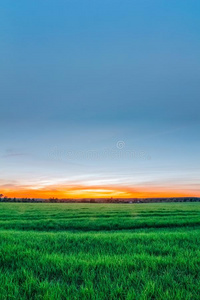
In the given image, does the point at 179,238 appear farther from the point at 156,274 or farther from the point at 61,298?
the point at 61,298

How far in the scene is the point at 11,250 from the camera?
569 cm

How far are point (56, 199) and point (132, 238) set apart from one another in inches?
5139

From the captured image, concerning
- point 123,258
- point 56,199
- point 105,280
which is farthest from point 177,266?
point 56,199

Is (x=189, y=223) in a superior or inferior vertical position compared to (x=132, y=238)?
inferior

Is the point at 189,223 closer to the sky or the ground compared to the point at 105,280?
closer to the ground

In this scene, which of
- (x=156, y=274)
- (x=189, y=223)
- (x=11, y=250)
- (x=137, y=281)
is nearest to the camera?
(x=137, y=281)

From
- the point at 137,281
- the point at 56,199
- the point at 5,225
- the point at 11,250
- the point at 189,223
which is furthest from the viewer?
the point at 56,199

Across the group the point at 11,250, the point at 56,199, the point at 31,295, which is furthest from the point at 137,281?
the point at 56,199

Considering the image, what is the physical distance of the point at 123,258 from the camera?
5.13 meters

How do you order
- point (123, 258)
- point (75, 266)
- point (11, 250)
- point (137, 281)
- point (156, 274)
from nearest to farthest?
point (137, 281), point (156, 274), point (75, 266), point (123, 258), point (11, 250)

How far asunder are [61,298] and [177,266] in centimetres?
262

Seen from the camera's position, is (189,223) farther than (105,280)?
Yes

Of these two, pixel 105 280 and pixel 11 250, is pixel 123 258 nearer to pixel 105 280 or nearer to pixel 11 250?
pixel 105 280

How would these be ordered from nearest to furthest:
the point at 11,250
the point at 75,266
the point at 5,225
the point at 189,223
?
the point at 75,266 → the point at 11,250 → the point at 5,225 → the point at 189,223
